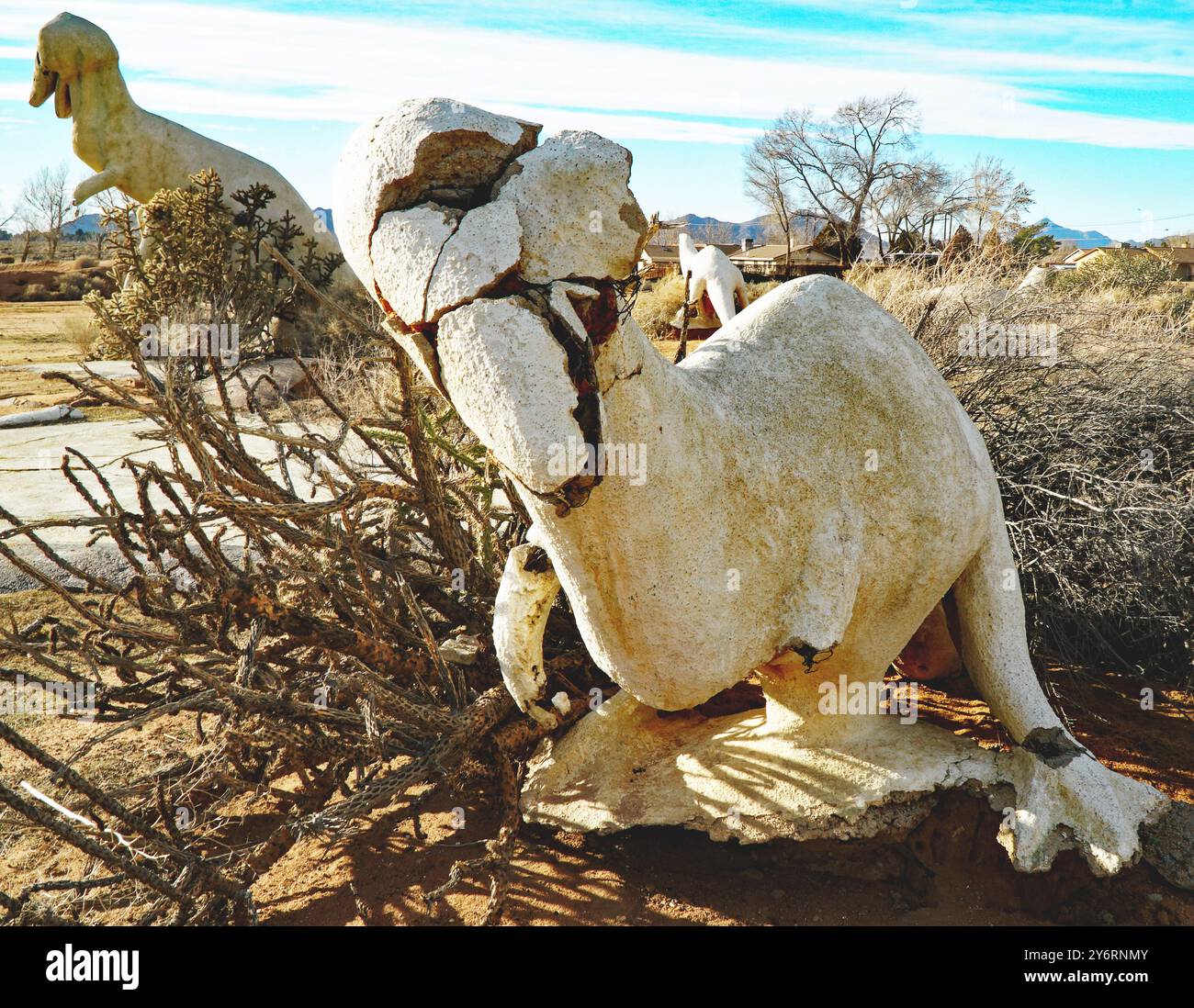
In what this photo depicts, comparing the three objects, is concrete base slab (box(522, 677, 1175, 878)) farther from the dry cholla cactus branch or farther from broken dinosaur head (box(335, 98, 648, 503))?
broken dinosaur head (box(335, 98, 648, 503))

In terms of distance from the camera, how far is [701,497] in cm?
209

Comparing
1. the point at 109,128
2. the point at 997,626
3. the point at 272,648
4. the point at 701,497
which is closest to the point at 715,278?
the point at 997,626

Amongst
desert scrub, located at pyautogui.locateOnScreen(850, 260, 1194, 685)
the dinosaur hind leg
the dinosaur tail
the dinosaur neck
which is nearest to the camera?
the dinosaur hind leg

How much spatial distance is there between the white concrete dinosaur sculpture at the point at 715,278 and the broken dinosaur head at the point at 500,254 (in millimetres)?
4833

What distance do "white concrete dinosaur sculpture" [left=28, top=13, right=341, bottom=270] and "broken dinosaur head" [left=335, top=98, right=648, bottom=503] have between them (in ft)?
32.1

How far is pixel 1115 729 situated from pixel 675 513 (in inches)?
92.9

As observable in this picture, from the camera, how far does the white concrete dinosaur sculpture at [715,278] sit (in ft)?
22.7

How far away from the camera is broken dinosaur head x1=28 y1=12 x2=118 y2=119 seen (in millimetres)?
10570

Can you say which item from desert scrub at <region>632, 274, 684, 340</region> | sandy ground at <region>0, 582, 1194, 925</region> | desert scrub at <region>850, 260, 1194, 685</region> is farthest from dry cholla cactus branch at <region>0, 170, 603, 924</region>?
desert scrub at <region>632, 274, 684, 340</region>

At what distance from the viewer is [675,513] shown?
2.04 meters

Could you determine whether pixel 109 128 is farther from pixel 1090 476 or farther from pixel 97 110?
pixel 1090 476

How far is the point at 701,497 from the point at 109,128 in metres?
11.4

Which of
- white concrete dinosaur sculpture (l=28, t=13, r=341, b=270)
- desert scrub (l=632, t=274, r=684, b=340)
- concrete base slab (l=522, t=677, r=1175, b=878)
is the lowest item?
concrete base slab (l=522, t=677, r=1175, b=878)
